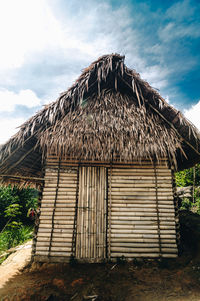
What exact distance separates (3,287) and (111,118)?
14.5 feet

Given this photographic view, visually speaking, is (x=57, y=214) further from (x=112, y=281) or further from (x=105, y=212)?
(x=112, y=281)

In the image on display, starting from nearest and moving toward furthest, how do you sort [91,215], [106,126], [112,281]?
[112,281], [91,215], [106,126]

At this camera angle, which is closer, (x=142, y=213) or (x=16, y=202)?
(x=142, y=213)

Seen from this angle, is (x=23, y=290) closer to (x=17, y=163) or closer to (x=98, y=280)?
(x=98, y=280)

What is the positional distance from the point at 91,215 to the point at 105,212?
1.23 ft

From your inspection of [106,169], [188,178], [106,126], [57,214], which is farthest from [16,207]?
[188,178]

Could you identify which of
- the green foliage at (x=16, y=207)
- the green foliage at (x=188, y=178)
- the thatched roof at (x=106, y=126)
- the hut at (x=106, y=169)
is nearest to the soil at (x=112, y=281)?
the hut at (x=106, y=169)

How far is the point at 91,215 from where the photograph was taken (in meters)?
3.98

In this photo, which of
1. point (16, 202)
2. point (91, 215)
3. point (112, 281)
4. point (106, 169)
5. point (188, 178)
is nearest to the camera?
point (112, 281)

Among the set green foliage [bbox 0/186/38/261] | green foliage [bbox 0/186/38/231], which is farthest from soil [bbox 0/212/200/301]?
green foliage [bbox 0/186/38/231]

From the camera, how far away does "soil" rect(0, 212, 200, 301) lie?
8.47 feet

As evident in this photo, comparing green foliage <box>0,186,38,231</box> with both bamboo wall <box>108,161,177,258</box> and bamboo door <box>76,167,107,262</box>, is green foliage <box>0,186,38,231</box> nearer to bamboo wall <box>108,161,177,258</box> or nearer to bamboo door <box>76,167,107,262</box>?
bamboo door <box>76,167,107,262</box>

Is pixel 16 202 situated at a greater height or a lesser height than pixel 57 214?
lesser

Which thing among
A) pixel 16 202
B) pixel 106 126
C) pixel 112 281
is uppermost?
pixel 106 126
